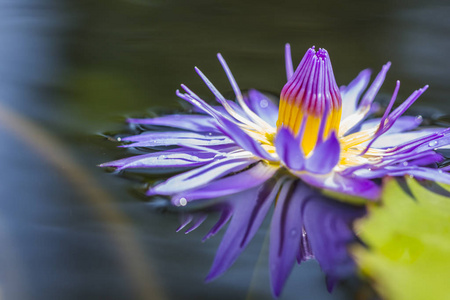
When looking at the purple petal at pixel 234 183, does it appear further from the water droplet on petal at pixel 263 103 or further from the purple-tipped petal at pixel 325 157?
the water droplet on petal at pixel 263 103

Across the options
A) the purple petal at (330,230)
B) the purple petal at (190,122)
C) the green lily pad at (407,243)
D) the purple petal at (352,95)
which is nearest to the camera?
the green lily pad at (407,243)

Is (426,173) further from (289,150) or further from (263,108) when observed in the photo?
(263,108)

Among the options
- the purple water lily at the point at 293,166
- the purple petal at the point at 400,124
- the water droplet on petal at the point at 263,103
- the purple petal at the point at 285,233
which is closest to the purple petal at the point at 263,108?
the water droplet on petal at the point at 263,103

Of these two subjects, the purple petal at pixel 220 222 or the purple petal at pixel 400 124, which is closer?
the purple petal at pixel 220 222

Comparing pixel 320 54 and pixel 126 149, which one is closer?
pixel 320 54

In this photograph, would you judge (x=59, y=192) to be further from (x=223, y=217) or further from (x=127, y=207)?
(x=223, y=217)

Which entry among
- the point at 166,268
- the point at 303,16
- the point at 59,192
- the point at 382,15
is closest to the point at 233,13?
the point at 303,16

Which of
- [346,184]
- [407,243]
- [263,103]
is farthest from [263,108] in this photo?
[407,243]
